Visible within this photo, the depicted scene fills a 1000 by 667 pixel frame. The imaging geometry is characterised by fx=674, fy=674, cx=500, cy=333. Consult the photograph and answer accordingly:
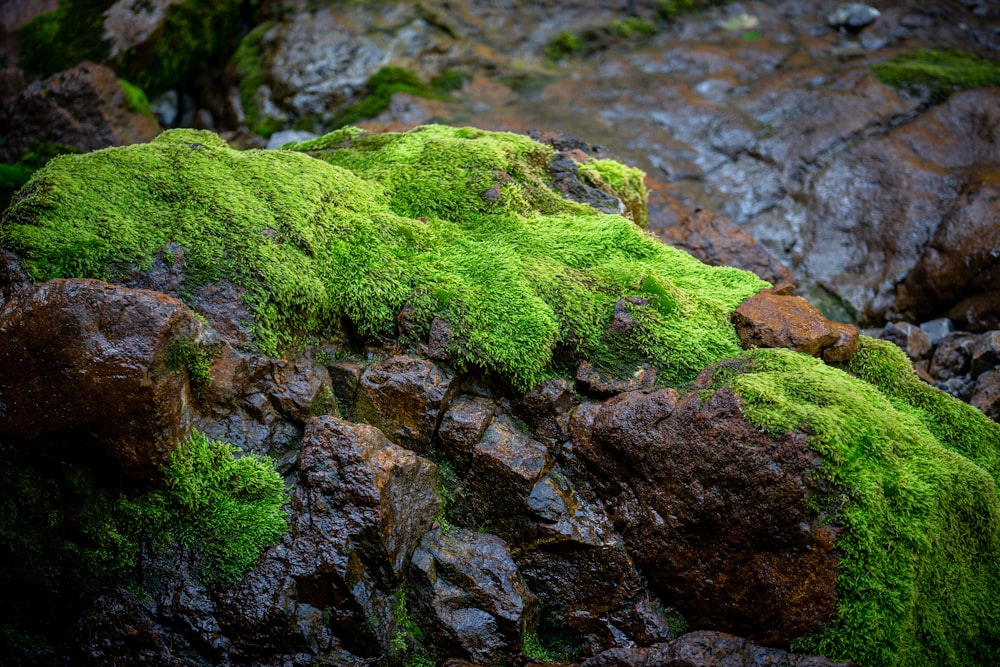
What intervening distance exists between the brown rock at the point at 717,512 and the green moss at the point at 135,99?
6.93m

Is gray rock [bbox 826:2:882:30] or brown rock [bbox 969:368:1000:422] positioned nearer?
brown rock [bbox 969:368:1000:422]

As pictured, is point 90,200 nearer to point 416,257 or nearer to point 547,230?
point 416,257

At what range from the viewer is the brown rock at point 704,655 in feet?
9.06

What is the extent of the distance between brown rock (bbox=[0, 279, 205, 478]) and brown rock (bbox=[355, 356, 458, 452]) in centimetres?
89

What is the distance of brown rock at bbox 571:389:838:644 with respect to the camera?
2.85 metres

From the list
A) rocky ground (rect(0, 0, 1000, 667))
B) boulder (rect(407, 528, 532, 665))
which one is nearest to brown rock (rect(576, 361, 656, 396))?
rocky ground (rect(0, 0, 1000, 667))

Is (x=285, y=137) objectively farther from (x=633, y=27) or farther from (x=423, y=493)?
(x=633, y=27)

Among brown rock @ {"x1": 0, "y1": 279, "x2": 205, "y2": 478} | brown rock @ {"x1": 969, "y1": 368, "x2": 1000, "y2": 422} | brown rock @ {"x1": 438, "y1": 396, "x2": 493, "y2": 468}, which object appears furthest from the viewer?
brown rock @ {"x1": 969, "y1": 368, "x2": 1000, "y2": 422}

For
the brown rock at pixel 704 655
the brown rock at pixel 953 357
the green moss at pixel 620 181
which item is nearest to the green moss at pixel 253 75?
the green moss at pixel 620 181

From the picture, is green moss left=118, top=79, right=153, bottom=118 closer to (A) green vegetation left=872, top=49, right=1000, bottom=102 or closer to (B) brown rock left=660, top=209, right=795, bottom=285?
(B) brown rock left=660, top=209, right=795, bottom=285

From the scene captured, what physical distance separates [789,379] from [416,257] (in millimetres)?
2030

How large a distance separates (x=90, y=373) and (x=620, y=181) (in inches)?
145

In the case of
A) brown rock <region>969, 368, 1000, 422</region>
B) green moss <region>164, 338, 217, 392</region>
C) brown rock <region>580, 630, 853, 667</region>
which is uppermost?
green moss <region>164, 338, 217, 392</region>

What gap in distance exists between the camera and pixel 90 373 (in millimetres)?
2703
